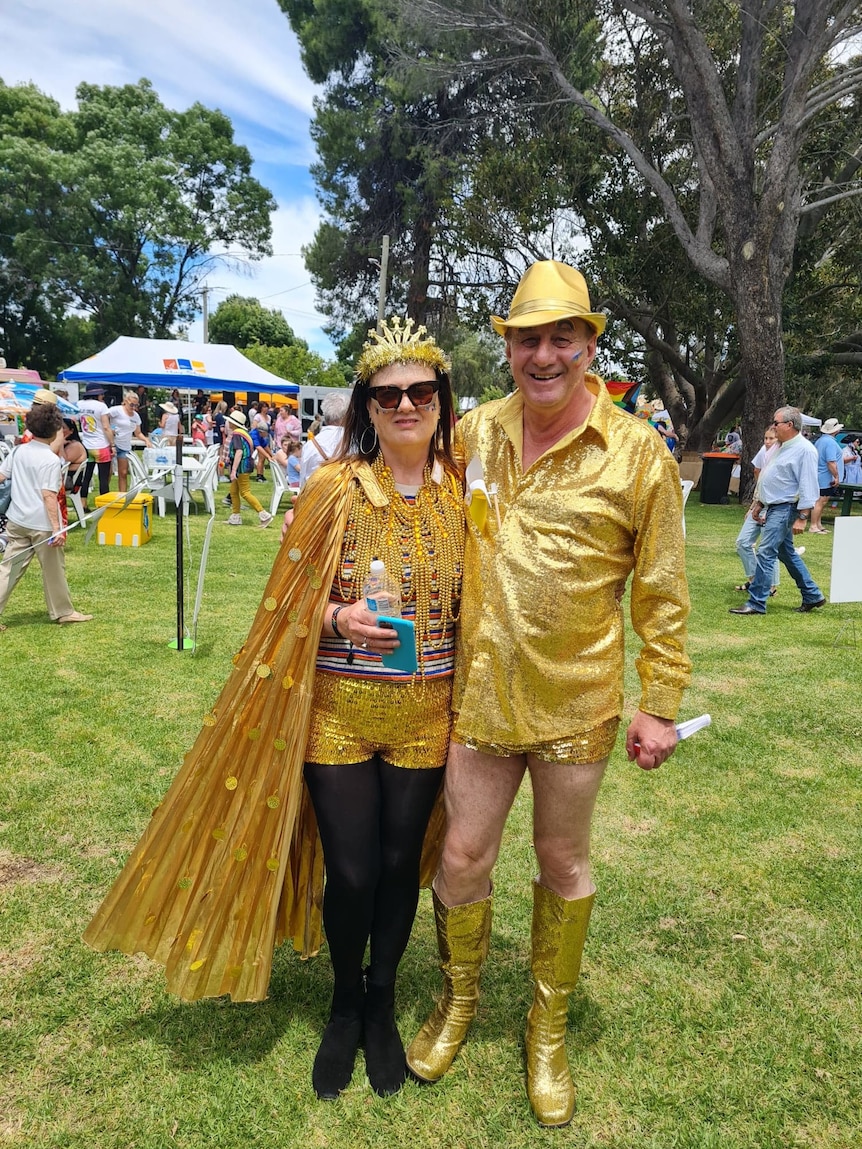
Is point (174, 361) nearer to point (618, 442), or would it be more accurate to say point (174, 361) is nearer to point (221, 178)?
point (618, 442)

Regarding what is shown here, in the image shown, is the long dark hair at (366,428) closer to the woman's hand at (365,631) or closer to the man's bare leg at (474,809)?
the woman's hand at (365,631)

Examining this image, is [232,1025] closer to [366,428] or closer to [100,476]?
[366,428]

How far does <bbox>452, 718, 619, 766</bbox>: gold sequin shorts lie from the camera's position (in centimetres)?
190

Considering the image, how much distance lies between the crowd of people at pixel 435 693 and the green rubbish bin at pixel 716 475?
17996 mm

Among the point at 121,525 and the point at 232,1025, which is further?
the point at 121,525

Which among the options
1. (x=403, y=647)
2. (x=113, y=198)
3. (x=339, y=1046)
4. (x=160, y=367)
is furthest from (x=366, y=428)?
(x=113, y=198)

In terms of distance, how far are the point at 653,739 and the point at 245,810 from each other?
1102mm

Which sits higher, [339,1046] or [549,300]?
[549,300]

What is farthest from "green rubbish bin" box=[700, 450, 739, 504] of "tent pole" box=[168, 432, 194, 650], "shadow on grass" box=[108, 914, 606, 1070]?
"shadow on grass" box=[108, 914, 606, 1070]

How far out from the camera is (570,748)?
1.91 metres

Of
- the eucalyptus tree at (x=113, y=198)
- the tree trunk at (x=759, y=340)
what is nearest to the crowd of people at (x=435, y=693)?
the tree trunk at (x=759, y=340)

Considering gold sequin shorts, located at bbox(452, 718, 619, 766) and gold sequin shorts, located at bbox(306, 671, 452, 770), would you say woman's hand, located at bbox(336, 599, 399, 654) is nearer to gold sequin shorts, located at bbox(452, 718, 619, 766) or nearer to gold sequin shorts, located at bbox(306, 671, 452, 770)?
gold sequin shorts, located at bbox(306, 671, 452, 770)

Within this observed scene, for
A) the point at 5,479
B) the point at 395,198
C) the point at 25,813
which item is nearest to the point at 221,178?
the point at 395,198

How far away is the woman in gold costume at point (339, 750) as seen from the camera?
1.97 m
